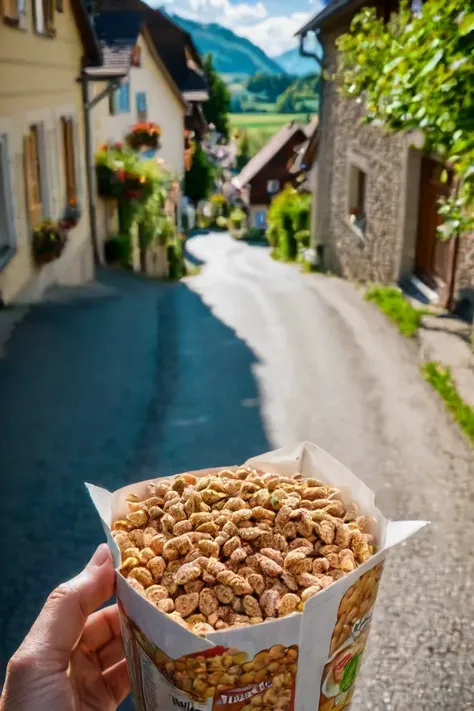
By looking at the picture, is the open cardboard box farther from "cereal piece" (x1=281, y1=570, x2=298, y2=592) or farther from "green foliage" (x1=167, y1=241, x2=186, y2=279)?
"green foliage" (x1=167, y1=241, x2=186, y2=279)

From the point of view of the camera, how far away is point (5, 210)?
29.6ft

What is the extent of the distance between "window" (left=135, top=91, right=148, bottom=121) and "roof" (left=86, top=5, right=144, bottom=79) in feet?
8.23

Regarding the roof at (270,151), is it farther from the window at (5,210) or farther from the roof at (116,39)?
the window at (5,210)

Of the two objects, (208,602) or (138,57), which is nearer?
(208,602)

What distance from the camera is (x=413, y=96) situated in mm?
4672

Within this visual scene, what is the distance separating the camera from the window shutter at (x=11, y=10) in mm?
8586

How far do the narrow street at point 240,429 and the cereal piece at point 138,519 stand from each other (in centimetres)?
195

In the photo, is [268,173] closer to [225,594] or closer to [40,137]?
[40,137]

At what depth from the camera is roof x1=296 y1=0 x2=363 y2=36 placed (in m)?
11.9

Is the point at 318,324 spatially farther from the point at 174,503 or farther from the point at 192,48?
the point at 192,48

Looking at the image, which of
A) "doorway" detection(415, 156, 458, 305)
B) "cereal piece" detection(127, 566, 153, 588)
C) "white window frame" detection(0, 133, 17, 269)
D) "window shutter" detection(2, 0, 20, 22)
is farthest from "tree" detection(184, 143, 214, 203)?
"cereal piece" detection(127, 566, 153, 588)

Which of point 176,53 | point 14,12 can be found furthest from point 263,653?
point 176,53

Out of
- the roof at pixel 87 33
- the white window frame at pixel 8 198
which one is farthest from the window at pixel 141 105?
the white window frame at pixel 8 198

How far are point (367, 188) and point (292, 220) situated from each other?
11899mm
